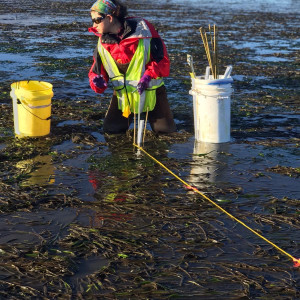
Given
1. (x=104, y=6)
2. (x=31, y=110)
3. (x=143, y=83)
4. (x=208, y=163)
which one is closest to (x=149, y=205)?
(x=208, y=163)

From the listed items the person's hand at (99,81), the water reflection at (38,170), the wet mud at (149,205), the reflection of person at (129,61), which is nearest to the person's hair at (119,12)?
the reflection of person at (129,61)

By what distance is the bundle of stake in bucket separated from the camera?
6.35 metres

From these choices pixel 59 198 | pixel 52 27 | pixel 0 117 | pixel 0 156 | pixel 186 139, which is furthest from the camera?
pixel 52 27

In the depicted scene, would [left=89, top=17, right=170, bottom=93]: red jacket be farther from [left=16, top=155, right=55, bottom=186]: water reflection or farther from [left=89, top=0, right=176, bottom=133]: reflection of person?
[left=16, top=155, right=55, bottom=186]: water reflection

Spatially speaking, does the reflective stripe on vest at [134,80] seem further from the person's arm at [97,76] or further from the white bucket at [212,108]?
the white bucket at [212,108]

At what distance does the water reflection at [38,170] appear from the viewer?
528cm

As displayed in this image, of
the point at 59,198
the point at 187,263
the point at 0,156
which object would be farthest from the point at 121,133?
the point at 187,263

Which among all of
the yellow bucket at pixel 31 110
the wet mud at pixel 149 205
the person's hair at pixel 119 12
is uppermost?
the person's hair at pixel 119 12

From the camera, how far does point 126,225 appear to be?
14.4 feet

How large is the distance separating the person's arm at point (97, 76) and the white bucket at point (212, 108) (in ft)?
A: 3.27

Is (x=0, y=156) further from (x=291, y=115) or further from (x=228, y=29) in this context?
(x=228, y=29)

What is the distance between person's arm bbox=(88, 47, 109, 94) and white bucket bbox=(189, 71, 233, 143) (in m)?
1.00

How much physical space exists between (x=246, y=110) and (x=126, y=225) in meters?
4.22

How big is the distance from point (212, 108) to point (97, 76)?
1320 millimetres
